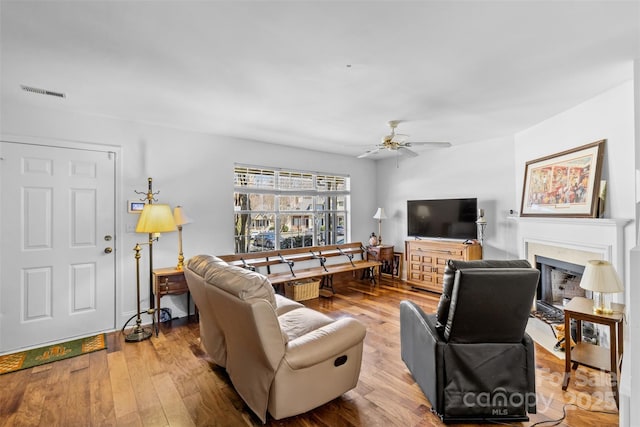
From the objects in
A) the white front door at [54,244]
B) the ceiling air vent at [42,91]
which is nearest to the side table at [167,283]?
the white front door at [54,244]

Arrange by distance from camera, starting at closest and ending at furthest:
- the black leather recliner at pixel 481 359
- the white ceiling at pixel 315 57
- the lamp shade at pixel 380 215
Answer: the white ceiling at pixel 315 57 → the black leather recliner at pixel 481 359 → the lamp shade at pixel 380 215

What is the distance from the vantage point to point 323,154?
577cm

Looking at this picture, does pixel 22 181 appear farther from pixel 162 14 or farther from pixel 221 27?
pixel 221 27

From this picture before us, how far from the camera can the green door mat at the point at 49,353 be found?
2.84 metres

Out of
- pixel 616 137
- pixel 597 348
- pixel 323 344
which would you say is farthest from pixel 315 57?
pixel 597 348

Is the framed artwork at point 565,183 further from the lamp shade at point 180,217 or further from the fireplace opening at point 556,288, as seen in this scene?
the lamp shade at point 180,217

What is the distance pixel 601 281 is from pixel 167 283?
407cm

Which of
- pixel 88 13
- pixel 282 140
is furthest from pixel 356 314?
pixel 88 13

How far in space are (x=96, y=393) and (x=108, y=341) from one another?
1060 millimetres

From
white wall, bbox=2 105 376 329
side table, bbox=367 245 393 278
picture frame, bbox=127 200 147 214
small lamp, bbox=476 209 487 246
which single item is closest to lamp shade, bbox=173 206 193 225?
white wall, bbox=2 105 376 329

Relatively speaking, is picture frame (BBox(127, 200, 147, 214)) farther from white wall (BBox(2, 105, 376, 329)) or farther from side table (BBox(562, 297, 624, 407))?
side table (BBox(562, 297, 624, 407))

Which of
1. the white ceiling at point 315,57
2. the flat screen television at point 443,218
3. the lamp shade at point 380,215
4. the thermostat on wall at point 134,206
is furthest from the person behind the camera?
the lamp shade at point 380,215

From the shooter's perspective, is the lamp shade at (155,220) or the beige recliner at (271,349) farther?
the lamp shade at (155,220)

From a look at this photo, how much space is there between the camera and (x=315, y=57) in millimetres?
2287
